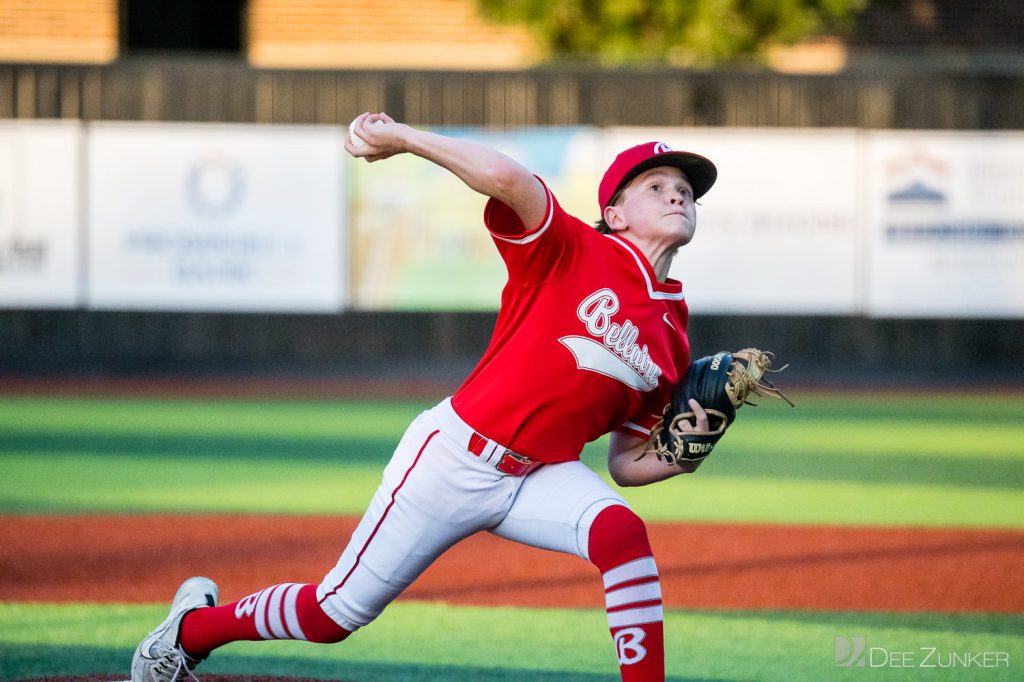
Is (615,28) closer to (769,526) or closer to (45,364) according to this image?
(45,364)

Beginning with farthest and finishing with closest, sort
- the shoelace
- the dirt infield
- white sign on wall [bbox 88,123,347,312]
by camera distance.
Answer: white sign on wall [bbox 88,123,347,312] → the dirt infield → the shoelace

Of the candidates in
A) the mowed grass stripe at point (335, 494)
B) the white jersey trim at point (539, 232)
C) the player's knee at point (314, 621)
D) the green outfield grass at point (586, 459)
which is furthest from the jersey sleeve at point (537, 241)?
the mowed grass stripe at point (335, 494)

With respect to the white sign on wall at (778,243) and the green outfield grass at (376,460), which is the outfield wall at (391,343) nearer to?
the white sign on wall at (778,243)

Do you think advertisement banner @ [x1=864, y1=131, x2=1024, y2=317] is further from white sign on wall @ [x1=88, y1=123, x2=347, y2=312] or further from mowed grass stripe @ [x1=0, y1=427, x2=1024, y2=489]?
white sign on wall @ [x1=88, y1=123, x2=347, y2=312]

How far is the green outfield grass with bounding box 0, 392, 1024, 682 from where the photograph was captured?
4.80 m

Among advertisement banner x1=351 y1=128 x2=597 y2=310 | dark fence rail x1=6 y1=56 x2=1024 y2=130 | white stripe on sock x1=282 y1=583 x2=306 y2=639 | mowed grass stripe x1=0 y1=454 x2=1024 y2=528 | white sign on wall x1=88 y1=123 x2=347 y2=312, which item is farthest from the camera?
dark fence rail x1=6 y1=56 x2=1024 y2=130

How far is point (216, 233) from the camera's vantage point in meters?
16.2

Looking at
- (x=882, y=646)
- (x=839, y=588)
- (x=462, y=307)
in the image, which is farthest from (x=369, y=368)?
(x=882, y=646)

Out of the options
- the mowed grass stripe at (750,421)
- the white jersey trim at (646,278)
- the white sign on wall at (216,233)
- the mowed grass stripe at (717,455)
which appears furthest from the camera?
the white sign on wall at (216,233)

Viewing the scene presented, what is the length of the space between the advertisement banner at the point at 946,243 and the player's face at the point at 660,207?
1338 centimetres

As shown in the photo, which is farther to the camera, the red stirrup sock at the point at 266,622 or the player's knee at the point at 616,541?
the red stirrup sock at the point at 266,622

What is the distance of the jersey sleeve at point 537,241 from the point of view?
3.36m
